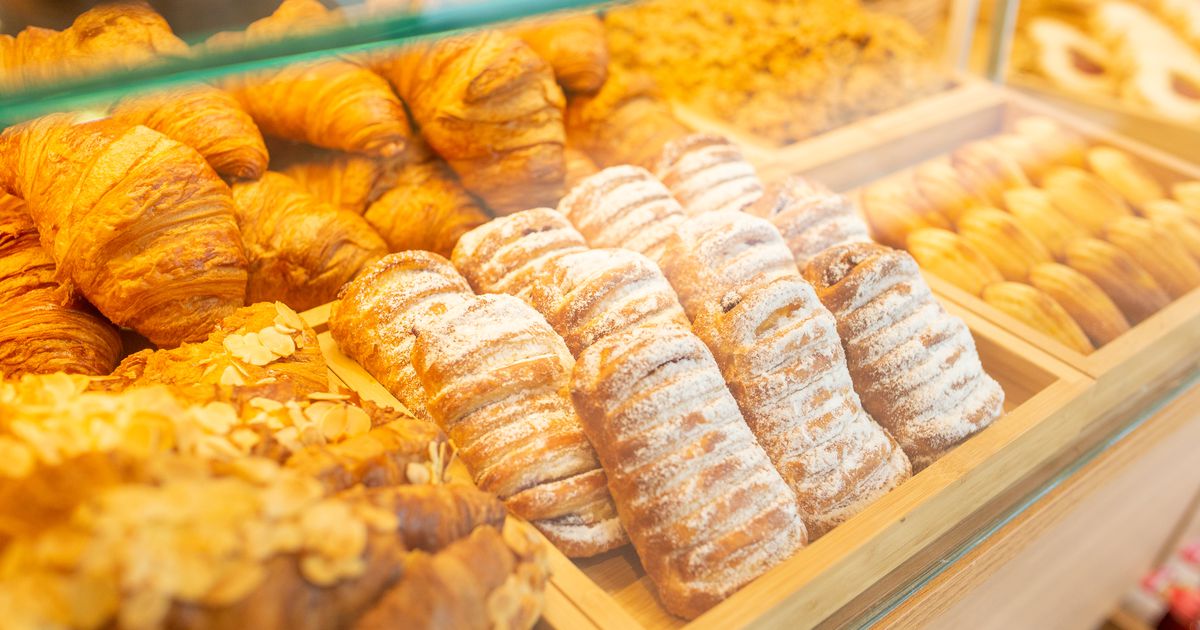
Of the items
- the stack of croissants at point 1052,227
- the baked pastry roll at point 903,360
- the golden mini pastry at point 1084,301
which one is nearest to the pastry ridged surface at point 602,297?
the baked pastry roll at point 903,360

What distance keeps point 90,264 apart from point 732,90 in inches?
76.1

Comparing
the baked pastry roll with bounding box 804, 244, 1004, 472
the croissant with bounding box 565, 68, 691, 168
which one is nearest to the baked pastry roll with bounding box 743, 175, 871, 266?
the baked pastry roll with bounding box 804, 244, 1004, 472

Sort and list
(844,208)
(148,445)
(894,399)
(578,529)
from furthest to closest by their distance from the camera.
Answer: (844,208), (894,399), (578,529), (148,445)

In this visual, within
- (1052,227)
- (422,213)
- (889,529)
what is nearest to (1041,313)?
(1052,227)

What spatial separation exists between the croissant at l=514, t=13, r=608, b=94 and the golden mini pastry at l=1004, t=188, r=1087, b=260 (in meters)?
1.20

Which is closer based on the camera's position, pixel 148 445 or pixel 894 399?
pixel 148 445

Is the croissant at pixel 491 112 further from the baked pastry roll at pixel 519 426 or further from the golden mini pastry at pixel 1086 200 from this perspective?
the golden mini pastry at pixel 1086 200

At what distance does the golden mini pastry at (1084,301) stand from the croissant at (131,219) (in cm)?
181

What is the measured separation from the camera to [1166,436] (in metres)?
2.00

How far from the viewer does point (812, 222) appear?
1727mm

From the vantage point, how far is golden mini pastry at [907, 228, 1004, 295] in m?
2.10

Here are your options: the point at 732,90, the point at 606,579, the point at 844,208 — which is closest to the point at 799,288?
the point at 844,208

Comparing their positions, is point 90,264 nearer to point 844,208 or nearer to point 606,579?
point 606,579

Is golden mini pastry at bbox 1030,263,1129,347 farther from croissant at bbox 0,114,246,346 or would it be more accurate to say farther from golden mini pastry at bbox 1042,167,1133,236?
croissant at bbox 0,114,246,346
